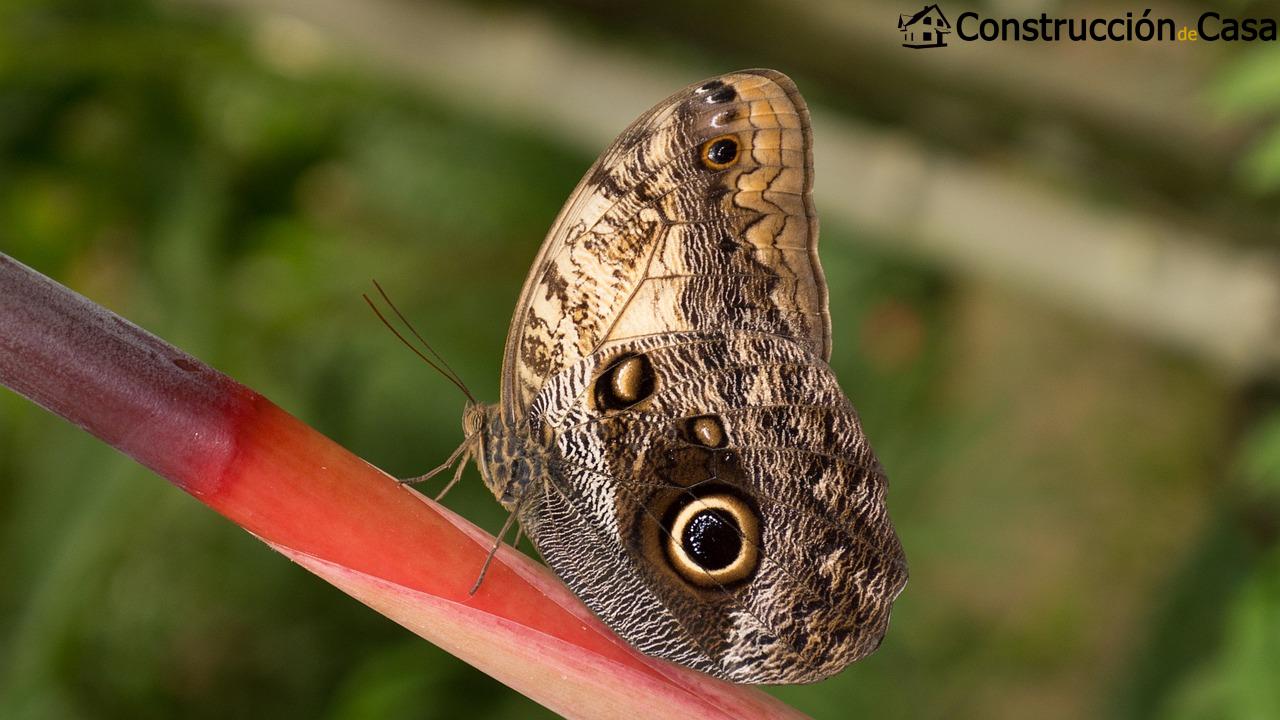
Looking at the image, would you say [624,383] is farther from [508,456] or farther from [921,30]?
[921,30]

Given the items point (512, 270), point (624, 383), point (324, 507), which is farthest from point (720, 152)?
point (512, 270)

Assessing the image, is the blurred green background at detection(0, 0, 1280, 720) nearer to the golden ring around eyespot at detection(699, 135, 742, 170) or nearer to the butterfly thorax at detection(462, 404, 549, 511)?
the butterfly thorax at detection(462, 404, 549, 511)

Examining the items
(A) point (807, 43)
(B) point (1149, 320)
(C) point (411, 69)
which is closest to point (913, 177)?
(A) point (807, 43)

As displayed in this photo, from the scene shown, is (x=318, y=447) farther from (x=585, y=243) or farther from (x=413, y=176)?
(x=413, y=176)

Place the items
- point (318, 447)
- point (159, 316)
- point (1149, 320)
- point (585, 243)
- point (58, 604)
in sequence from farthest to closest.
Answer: point (1149, 320) < point (159, 316) < point (58, 604) < point (585, 243) < point (318, 447)

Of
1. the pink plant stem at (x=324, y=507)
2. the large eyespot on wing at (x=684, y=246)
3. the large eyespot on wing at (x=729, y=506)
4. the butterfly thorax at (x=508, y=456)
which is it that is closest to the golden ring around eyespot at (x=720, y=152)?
the large eyespot on wing at (x=684, y=246)

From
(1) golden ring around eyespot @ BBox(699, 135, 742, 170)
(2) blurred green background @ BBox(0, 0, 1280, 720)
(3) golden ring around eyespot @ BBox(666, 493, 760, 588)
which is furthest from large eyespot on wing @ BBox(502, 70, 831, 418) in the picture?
(2) blurred green background @ BBox(0, 0, 1280, 720)
